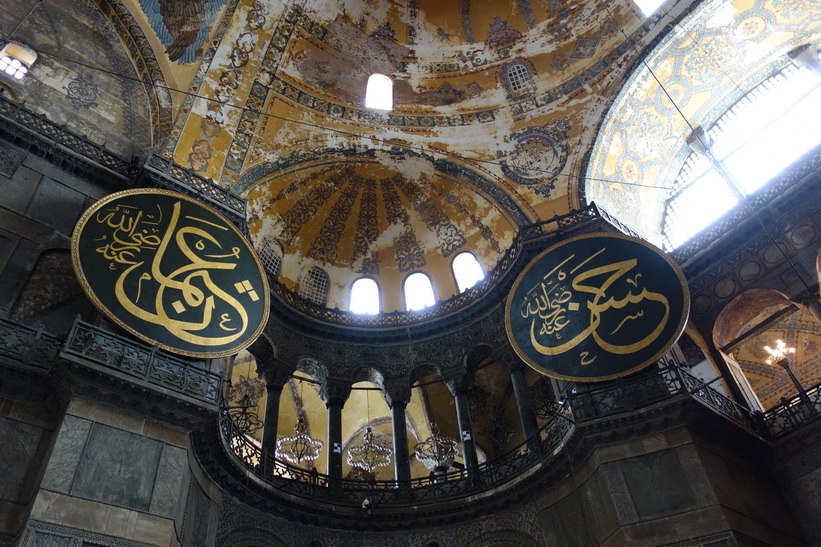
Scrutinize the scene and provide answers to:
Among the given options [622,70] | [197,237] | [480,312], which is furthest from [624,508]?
[622,70]

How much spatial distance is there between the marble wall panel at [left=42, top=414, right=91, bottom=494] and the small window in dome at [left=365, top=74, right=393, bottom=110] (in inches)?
326

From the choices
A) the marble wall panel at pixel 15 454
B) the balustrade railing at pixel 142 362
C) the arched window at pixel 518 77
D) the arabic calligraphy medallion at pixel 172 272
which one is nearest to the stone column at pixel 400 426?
the arabic calligraphy medallion at pixel 172 272

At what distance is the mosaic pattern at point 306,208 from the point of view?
12.2 m

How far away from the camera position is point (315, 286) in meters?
12.5

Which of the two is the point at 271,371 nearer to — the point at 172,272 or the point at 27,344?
the point at 172,272

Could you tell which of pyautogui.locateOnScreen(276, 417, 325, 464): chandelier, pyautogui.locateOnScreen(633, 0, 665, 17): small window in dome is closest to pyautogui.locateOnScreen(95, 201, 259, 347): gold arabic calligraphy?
pyautogui.locateOnScreen(276, 417, 325, 464): chandelier

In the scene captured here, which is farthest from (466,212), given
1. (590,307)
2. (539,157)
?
(590,307)

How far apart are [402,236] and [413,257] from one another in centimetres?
49

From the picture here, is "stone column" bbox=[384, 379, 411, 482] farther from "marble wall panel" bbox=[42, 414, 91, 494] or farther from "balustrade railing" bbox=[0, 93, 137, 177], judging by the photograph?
"balustrade railing" bbox=[0, 93, 137, 177]

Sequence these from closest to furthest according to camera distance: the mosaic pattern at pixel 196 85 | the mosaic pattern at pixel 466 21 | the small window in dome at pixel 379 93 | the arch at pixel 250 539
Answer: the arch at pixel 250 539, the mosaic pattern at pixel 196 85, the small window in dome at pixel 379 93, the mosaic pattern at pixel 466 21

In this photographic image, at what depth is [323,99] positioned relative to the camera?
12344 millimetres

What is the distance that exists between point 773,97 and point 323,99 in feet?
27.9

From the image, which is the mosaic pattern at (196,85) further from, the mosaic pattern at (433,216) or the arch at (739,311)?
the arch at (739,311)

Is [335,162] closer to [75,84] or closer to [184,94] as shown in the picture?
[184,94]
